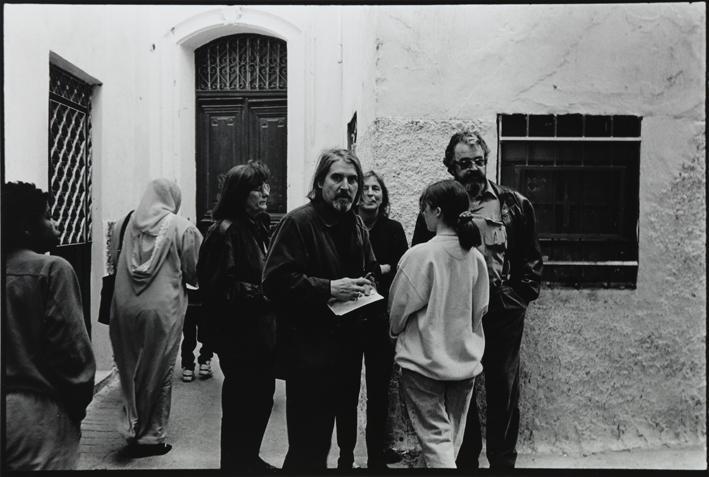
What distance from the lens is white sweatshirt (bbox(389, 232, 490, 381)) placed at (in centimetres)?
312

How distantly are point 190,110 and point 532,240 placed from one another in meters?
2.85

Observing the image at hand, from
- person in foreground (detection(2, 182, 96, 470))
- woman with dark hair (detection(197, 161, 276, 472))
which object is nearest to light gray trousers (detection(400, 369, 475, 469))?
woman with dark hair (detection(197, 161, 276, 472))

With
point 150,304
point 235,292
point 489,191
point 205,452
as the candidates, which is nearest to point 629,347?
point 489,191

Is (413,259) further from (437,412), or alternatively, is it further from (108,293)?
(108,293)

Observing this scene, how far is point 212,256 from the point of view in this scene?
347 cm

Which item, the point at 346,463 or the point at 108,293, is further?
the point at 108,293

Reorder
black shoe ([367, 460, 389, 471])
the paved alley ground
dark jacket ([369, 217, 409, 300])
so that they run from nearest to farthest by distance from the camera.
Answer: black shoe ([367, 460, 389, 471]) → dark jacket ([369, 217, 409, 300]) → the paved alley ground

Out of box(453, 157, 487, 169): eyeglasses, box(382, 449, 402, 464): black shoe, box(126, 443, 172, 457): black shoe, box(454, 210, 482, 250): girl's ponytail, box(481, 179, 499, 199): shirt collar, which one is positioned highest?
box(453, 157, 487, 169): eyeglasses

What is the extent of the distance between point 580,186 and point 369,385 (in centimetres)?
177

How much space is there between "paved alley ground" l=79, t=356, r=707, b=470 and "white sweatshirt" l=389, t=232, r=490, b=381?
112cm

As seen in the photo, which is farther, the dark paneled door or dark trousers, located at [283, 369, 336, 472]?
the dark paneled door

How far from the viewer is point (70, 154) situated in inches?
191

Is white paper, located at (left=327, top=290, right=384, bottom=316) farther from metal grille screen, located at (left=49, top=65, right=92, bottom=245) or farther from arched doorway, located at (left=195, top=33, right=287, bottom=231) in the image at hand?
metal grille screen, located at (left=49, top=65, right=92, bottom=245)

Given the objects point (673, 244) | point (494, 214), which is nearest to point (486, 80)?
point (494, 214)
